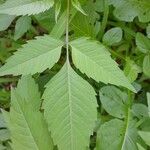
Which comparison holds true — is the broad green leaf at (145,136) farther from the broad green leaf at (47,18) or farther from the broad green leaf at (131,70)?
the broad green leaf at (47,18)

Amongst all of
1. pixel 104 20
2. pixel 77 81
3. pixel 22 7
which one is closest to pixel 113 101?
pixel 77 81

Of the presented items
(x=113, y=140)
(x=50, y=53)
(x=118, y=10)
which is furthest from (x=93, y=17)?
(x=113, y=140)

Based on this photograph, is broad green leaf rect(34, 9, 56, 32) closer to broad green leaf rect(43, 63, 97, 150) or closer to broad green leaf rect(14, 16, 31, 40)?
broad green leaf rect(14, 16, 31, 40)

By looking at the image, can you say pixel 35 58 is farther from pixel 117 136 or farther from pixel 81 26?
pixel 117 136

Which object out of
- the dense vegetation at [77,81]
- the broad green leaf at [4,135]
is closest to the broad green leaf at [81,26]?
the dense vegetation at [77,81]

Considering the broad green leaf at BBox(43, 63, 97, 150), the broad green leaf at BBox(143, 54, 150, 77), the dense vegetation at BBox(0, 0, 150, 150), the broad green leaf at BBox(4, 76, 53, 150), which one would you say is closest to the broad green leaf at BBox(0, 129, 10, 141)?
the dense vegetation at BBox(0, 0, 150, 150)

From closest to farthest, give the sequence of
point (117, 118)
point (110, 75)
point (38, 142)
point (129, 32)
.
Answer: point (110, 75), point (38, 142), point (117, 118), point (129, 32)

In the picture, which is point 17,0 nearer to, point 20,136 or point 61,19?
point 61,19
